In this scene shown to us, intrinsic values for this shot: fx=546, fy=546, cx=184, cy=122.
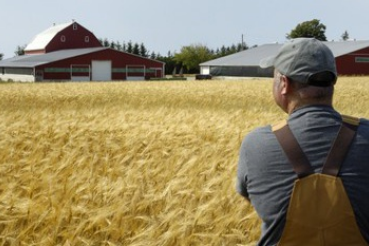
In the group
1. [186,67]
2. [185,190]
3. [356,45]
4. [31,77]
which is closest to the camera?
[185,190]

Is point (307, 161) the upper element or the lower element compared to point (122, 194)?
upper

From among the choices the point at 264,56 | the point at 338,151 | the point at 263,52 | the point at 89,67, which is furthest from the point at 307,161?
the point at 263,52

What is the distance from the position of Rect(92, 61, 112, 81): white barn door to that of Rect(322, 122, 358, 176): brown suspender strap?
61228 mm

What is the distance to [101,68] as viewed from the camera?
206ft

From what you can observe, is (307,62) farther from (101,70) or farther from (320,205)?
(101,70)

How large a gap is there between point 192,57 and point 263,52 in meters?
32.8

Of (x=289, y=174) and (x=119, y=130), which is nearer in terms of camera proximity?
(x=289, y=174)

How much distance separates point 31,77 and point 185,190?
60.2 m

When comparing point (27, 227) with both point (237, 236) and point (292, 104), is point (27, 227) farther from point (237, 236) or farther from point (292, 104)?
point (292, 104)

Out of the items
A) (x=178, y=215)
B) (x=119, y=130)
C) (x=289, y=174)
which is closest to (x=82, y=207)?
(x=178, y=215)

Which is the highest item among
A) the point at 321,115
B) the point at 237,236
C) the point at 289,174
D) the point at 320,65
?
the point at 320,65

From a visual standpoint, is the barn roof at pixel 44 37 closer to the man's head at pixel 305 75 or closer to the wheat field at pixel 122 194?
the wheat field at pixel 122 194

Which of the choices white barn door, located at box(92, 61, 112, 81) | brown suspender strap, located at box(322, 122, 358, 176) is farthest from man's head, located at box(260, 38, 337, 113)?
white barn door, located at box(92, 61, 112, 81)

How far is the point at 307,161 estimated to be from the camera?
2.36 m
